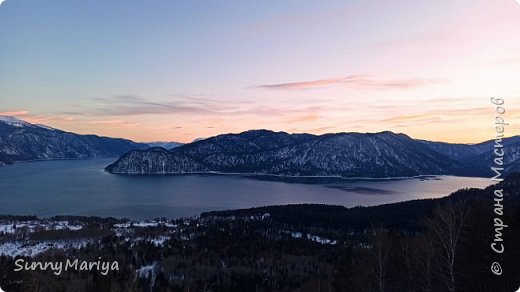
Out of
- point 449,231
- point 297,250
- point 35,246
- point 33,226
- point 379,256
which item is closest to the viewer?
point 449,231

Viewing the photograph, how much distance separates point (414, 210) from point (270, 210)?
45192 mm

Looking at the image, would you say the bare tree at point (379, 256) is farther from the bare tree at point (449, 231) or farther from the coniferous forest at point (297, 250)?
the bare tree at point (449, 231)

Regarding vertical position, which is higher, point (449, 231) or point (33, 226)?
point (449, 231)

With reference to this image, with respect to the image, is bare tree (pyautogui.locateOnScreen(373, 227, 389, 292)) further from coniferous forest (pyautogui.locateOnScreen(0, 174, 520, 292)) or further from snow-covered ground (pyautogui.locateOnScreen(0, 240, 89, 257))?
snow-covered ground (pyautogui.locateOnScreen(0, 240, 89, 257))

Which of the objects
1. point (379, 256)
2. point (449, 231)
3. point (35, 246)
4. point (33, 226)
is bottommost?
point (35, 246)

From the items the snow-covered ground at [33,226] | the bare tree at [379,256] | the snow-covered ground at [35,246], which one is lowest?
the snow-covered ground at [35,246]

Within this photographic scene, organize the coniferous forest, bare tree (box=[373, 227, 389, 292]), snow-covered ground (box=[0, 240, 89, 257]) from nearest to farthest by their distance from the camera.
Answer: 1. the coniferous forest
2. bare tree (box=[373, 227, 389, 292])
3. snow-covered ground (box=[0, 240, 89, 257])

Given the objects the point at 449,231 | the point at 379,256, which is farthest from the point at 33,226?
the point at 449,231

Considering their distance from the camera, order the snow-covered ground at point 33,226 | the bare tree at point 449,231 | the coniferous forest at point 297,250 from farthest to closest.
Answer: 1. the snow-covered ground at point 33,226
2. the coniferous forest at point 297,250
3. the bare tree at point 449,231

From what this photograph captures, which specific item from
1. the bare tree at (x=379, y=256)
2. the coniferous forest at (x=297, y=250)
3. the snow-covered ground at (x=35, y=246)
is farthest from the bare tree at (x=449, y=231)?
the snow-covered ground at (x=35, y=246)

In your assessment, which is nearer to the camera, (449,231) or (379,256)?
(449,231)

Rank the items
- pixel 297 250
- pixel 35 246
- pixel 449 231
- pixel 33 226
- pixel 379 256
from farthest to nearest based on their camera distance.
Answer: pixel 33 226 → pixel 297 250 → pixel 35 246 → pixel 379 256 → pixel 449 231

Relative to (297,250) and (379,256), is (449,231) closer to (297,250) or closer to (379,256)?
(379,256)

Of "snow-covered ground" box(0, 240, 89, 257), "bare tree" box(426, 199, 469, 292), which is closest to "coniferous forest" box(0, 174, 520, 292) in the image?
"bare tree" box(426, 199, 469, 292)
